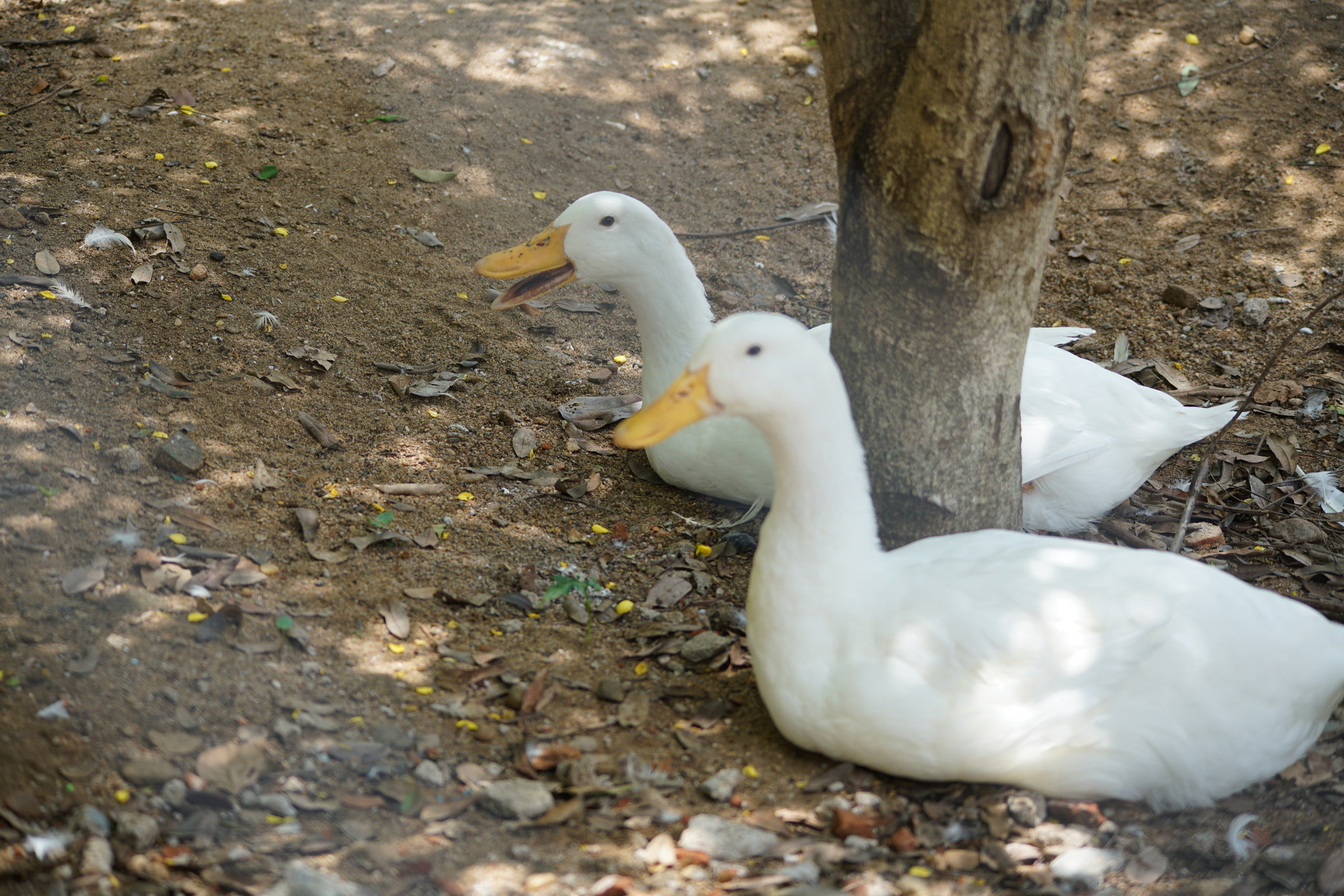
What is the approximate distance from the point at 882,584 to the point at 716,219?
359 centimetres

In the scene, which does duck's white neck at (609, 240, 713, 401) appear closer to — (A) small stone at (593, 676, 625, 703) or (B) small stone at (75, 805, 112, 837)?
(A) small stone at (593, 676, 625, 703)

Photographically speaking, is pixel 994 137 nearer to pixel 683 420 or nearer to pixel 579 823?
pixel 683 420

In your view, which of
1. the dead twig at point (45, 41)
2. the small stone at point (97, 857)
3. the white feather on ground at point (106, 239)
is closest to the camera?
the small stone at point (97, 857)

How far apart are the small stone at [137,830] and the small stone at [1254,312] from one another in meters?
5.01

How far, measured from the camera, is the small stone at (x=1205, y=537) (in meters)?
3.69

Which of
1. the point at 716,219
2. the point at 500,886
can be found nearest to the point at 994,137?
the point at 500,886

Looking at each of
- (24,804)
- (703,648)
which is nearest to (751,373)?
(703,648)

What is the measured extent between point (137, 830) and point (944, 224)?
2475 millimetres

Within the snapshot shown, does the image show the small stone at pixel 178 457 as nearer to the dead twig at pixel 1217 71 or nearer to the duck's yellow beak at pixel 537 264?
the duck's yellow beak at pixel 537 264

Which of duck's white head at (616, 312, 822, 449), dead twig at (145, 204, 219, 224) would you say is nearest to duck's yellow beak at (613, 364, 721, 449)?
duck's white head at (616, 312, 822, 449)

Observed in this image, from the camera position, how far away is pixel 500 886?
87.0 inches

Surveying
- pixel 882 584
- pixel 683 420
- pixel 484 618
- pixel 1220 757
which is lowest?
pixel 484 618

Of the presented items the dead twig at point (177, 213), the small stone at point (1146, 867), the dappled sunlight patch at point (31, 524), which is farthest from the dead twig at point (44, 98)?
the small stone at point (1146, 867)

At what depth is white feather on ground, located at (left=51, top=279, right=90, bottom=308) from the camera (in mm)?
4000
